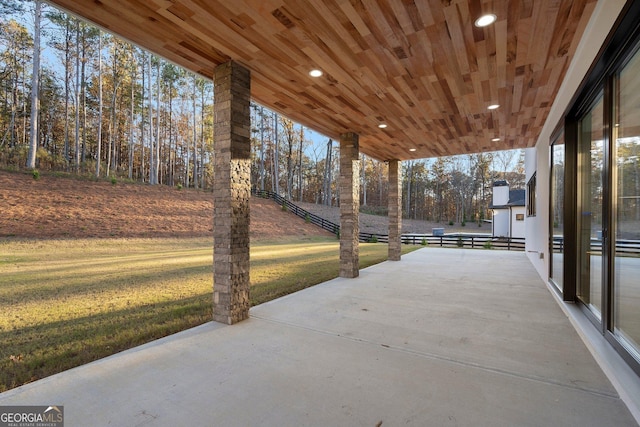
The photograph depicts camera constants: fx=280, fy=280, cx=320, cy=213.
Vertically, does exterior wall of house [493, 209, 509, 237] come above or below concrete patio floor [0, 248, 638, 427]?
above

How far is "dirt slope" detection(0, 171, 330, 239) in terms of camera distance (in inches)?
372

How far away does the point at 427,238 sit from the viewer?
571 inches

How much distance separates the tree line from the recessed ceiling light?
11.8 m

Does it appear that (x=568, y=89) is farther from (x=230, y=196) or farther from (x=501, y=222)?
(x=501, y=222)

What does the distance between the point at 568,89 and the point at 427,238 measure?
11538mm

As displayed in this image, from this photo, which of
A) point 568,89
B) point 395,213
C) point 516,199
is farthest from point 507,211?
point 568,89

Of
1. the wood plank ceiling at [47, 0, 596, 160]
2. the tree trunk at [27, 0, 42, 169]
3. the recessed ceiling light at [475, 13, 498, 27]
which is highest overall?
the tree trunk at [27, 0, 42, 169]

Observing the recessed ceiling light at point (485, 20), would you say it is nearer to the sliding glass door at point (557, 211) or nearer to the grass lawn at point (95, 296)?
the sliding glass door at point (557, 211)

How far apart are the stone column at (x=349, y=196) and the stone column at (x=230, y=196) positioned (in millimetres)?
2921

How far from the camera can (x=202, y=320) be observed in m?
3.39

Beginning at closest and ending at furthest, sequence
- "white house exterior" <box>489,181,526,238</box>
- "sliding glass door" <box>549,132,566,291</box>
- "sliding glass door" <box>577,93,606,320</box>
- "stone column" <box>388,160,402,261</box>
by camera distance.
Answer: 1. "sliding glass door" <box>577,93,606,320</box>
2. "sliding glass door" <box>549,132,566,291</box>
3. "stone column" <box>388,160,402,261</box>
4. "white house exterior" <box>489,181,526,238</box>

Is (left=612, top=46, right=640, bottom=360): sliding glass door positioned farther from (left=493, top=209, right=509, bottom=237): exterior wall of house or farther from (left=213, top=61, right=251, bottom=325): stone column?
(left=493, top=209, right=509, bottom=237): exterior wall of house

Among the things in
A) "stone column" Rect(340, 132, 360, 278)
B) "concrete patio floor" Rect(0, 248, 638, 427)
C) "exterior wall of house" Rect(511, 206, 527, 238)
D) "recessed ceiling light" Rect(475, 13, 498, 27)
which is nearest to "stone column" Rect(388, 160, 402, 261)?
"stone column" Rect(340, 132, 360, 278)

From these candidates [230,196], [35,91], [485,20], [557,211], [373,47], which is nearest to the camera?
[485,20]
